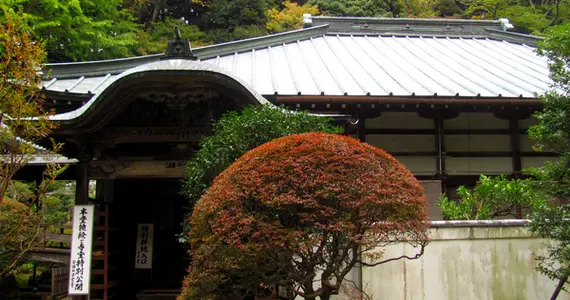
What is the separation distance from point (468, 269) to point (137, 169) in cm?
557

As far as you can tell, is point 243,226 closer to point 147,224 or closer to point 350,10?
point 147,224

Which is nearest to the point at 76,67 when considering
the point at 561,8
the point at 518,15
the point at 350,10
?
the point at 350,10

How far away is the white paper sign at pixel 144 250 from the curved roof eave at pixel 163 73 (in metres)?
4.08

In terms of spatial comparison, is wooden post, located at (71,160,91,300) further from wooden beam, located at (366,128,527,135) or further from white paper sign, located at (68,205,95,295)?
wooden beam, located at (366,128,527,135)

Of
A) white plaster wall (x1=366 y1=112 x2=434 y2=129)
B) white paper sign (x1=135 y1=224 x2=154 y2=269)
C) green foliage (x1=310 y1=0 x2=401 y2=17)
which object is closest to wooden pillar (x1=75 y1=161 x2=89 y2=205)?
white paper sign (x1=135 y1=224 x2=154 y2=269)

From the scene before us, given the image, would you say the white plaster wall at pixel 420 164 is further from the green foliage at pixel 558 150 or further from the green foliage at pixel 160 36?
the green foliage at pixel 160 36

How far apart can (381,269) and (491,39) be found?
12918 millimetres

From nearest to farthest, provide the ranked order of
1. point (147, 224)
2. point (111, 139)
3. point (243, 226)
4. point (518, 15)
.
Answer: point (243, 226) → point (111, 139) → point (147, 224) → point (518, 15)

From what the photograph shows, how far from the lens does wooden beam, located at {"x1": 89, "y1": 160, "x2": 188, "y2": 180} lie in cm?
833

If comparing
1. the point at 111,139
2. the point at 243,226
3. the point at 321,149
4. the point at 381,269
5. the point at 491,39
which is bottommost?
the point at 381,269

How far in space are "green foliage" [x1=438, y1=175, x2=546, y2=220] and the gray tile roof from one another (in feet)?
6.46

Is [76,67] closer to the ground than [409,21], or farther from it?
closer to the ground

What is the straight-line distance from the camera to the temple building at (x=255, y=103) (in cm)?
752

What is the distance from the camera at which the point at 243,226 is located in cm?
475
